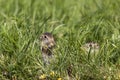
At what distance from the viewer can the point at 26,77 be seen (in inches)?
248

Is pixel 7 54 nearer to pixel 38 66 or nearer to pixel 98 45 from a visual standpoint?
pixel 38 66

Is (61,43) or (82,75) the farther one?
(61,43)

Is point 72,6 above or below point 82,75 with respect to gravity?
above

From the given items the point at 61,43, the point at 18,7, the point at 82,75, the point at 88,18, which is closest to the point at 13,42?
the point at 61,43

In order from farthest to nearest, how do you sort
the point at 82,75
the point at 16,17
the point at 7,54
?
the point at 16,17
the point at 7,54
the point at 82,75

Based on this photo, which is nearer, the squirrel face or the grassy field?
the grassy field

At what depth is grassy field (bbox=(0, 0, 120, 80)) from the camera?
Answer: 20.3 feet

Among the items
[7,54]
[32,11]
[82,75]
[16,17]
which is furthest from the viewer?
[32,11]

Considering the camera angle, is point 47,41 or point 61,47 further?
point 47,41

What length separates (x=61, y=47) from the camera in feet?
21.2

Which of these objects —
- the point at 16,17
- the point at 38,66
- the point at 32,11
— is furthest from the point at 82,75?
the point at 32,11

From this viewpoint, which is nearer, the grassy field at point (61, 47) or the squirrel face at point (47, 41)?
the grassy field at point (61, 47)

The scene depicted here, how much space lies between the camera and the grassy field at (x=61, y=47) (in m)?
6.19

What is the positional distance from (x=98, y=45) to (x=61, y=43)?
17.3 inches
